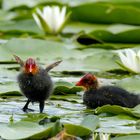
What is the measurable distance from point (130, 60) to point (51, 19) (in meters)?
2.49

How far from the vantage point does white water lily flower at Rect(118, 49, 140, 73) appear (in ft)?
20.7

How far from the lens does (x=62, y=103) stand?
17.8ft

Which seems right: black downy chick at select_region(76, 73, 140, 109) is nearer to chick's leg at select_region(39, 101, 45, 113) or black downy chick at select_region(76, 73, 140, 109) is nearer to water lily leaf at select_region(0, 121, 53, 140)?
chick's leg at select_region(39, 101, 45, 113)

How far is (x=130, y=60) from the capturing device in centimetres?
639

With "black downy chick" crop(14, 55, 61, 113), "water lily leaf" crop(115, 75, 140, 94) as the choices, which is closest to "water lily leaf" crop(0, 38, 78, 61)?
"water lily leaf" crop(115, 75, 140, 94)

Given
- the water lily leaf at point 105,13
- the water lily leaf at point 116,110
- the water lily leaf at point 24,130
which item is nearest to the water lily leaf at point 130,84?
the water lily leaf at point 116,110

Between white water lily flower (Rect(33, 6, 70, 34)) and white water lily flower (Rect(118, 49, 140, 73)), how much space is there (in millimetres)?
2196

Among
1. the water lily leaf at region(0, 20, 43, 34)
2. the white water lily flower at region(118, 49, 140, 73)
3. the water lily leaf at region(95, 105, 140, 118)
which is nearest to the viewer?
the water lily leaf at region(95, 105, 140, 118)

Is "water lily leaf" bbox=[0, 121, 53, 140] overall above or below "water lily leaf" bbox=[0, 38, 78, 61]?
below

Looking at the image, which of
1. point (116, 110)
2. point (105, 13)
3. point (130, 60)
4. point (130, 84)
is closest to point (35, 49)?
point (130, 60)

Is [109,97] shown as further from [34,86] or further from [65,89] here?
[34,86]

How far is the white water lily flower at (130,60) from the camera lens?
630cm

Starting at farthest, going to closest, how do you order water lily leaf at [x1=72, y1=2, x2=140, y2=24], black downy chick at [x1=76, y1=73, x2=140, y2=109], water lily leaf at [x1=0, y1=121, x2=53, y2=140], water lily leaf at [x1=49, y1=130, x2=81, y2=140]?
water lily leaf at [x1=72, y1=2, x2=140, y2=24], black downy chick at [x1=76, y1=73, x2=140, y2=109], water lily leaf at [x1=0, y1=121, x2=53, y2=140], water lily leaf at [x1=49, y1=130, x2=81, y2=140]

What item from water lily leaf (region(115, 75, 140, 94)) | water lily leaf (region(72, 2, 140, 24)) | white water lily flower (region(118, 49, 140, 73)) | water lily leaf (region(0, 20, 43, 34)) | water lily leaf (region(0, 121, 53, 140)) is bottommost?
water lily leaf (region(0, 121, 53, 140))
